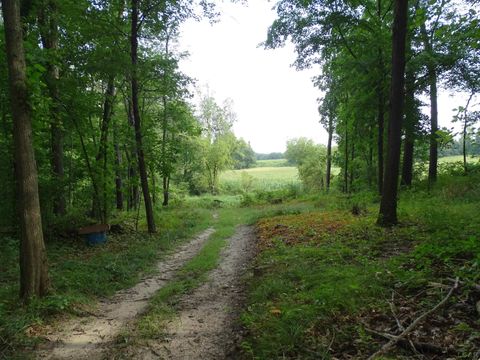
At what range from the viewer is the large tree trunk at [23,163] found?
4.88 meters

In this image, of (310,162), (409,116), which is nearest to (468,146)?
(409,116)

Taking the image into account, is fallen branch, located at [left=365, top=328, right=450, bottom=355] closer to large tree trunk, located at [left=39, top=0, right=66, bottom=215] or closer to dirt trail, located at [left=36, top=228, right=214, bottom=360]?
dirt trail, located at [left=36, top=228, right=214, bottom=360]

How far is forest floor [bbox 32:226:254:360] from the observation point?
4.07 metres

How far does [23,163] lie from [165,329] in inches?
134

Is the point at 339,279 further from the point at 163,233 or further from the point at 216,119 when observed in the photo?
the point at 216,119

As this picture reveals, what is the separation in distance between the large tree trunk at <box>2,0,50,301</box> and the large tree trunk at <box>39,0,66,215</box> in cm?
476

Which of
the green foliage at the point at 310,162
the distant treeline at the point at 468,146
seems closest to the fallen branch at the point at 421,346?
the distant treeline at the point at 468,146

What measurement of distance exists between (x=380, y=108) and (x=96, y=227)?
13256 millimetres

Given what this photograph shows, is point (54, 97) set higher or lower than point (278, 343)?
higher

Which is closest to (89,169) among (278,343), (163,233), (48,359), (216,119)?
(163,233)

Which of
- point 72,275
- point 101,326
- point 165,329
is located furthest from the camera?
Answer: point 72,275

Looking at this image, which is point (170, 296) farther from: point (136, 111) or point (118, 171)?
point (118, 171)

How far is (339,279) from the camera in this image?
5023 mm

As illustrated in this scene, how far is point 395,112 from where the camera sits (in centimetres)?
813
